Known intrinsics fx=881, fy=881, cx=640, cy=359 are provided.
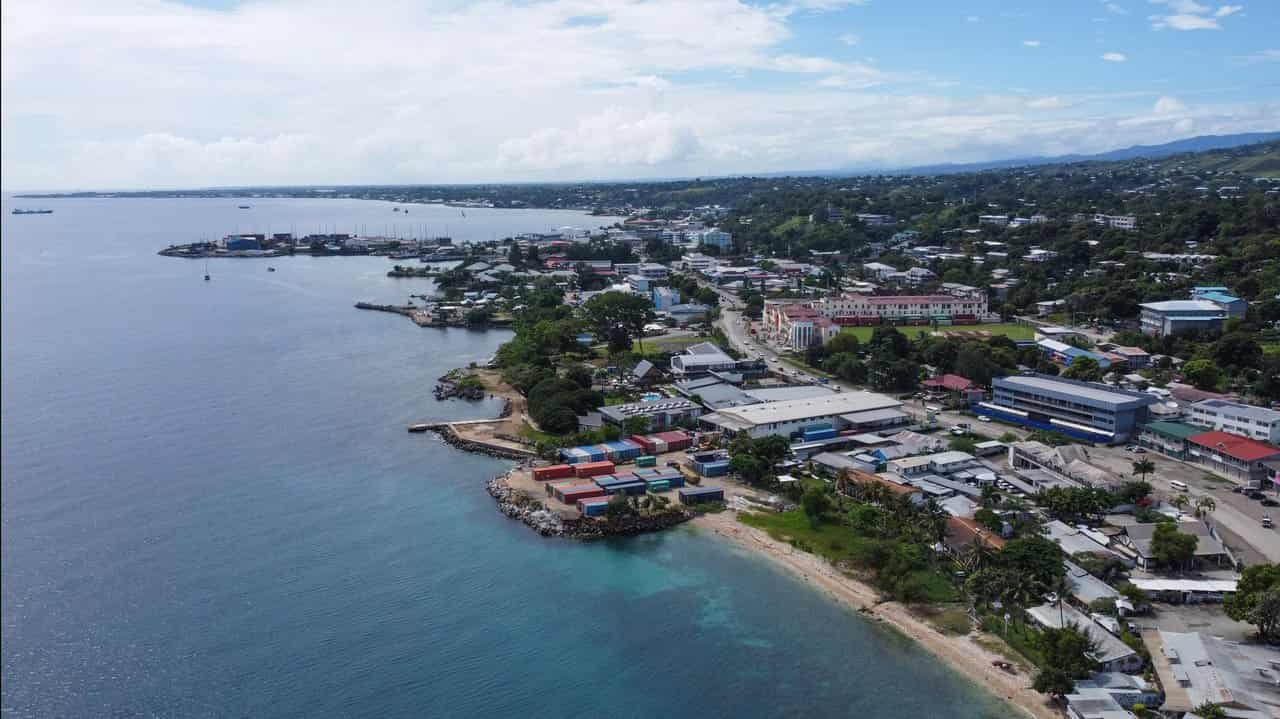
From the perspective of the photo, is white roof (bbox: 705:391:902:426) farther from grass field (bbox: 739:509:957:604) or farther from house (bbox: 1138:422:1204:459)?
house (bbox: 1138:422:1204:459)

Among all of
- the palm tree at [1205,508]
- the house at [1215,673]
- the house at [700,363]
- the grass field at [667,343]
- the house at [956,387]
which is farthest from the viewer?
the grass field at [667,343]

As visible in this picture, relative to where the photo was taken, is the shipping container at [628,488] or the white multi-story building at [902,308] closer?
the shipping container at [628,488]

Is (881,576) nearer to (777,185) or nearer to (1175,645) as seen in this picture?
(1175,645)

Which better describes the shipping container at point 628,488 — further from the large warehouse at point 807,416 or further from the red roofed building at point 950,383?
the red roofed building at point 950,383

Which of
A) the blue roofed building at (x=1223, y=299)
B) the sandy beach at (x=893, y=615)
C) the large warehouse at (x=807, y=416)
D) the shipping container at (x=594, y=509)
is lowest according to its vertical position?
the sandy beach at (x=893, y=615)

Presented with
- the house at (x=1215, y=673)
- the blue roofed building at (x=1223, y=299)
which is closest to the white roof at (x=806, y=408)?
the house at (x=1215, y=673)
